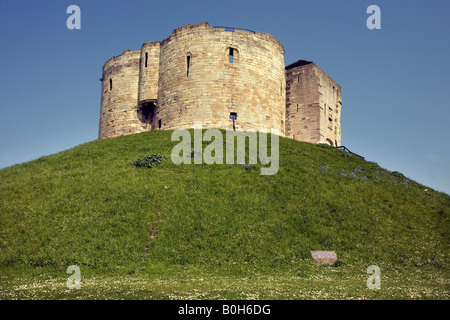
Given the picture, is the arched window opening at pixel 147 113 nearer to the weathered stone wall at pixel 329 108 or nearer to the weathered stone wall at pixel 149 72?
the weathered stone wall at pixel 149 72

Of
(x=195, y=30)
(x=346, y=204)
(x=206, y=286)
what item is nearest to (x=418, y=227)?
(x=346, y=204)

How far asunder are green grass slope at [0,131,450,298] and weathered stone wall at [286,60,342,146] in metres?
11.9

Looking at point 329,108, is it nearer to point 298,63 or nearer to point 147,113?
point 298,63

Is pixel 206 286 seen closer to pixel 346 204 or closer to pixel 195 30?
pixel 346 204

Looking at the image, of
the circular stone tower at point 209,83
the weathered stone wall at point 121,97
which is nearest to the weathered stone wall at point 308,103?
the circular stone tower at point 209,83

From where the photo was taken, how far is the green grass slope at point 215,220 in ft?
53.4

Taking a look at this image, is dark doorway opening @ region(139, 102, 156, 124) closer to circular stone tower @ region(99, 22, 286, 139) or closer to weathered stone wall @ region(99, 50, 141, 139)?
circular stone tower @ region(99, 22, 286, 139)

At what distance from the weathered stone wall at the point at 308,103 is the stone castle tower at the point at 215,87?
0.09 meters

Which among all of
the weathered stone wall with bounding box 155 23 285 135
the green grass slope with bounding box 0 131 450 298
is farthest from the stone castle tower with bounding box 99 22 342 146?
the green grass slope with bounding box 0 131 450 298

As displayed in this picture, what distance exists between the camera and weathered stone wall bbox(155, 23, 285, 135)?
33344 millimetres

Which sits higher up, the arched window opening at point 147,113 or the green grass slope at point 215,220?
the arched window opening at point 147,113

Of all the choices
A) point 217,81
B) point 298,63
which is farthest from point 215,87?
point 298,63
